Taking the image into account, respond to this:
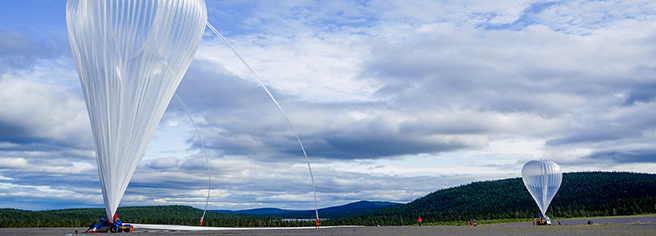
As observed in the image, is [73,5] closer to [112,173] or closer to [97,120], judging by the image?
[97,120]

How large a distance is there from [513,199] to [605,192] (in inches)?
1474

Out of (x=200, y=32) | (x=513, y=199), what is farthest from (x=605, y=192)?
(x=200, y=32)

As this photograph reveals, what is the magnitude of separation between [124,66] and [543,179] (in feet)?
207

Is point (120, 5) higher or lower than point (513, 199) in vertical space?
higher

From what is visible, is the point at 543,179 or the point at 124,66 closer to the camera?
the point at 124,66

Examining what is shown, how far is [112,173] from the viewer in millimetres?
20453

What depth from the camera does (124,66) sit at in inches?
773

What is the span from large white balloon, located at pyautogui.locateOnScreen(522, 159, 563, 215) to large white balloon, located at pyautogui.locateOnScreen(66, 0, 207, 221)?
60526 millimetres

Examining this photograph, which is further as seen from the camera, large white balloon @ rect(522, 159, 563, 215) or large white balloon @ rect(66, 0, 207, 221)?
large white balloon @ rect(522, 159, 563, 215)

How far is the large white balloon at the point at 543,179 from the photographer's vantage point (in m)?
66.6

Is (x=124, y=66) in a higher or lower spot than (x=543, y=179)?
higher

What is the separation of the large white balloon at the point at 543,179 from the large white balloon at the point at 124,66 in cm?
6053

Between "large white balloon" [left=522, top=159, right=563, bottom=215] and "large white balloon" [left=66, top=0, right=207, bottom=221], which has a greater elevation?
"large white balloon" [left=66, top=0, right=207, bottom=221]

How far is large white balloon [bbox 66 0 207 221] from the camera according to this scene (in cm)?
1952
